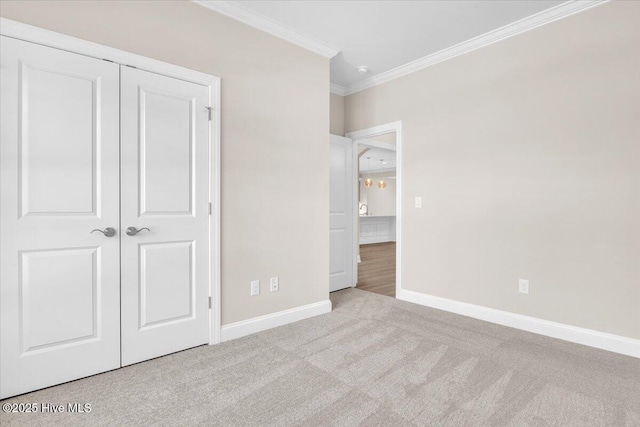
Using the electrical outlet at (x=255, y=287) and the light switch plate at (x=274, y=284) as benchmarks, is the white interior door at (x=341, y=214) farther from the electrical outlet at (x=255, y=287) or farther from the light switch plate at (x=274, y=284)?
the electrical outlet at (x=255, y=287)

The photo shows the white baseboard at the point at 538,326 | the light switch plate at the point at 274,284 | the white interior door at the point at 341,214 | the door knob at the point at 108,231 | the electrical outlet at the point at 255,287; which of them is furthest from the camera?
the white interior door at the point at 341,214

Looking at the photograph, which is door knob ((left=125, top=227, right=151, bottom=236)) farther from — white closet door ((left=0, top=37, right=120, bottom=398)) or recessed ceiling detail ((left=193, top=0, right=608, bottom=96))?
recessed ceiling detail ((left=193, top=0, right=608, bottom=96))

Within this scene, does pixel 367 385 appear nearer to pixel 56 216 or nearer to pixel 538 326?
pixel 538 326

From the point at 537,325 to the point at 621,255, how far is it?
2.87 feet

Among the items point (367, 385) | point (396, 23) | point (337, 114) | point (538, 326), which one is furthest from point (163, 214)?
point (538, 326)

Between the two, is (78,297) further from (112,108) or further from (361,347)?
(361,347)

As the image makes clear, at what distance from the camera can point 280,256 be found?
121 inches

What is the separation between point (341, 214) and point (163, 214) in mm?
2484

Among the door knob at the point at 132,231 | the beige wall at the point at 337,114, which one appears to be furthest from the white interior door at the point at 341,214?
the door knob at the point at 132,231

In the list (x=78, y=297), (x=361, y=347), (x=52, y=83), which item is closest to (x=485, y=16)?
(x=361, y=347)

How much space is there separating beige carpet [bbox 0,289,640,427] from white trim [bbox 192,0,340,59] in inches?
107

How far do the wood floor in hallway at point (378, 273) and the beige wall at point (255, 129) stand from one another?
51.4 inches

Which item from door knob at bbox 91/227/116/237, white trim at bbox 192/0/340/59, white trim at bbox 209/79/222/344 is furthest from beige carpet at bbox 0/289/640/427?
white trim at bbox 192/0/340/59

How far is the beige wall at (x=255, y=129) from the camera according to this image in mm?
2240
